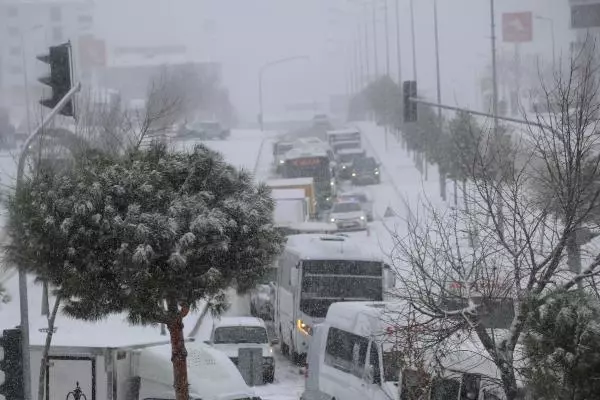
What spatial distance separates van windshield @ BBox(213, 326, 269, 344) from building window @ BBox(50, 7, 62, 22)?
11865cm

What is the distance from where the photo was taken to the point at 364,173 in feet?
200

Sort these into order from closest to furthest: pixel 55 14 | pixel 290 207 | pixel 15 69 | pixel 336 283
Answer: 1. pixel 336 283
2. pixel 290 207
3. pixel 15 69
4. pixel 55 14

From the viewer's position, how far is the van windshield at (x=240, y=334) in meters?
22.7

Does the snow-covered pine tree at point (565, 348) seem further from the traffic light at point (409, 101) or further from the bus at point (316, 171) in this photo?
the bus at point (316, 171)

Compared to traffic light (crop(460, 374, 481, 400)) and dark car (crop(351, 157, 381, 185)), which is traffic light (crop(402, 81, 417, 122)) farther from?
dark car (crop(351, 157, 381, 185))

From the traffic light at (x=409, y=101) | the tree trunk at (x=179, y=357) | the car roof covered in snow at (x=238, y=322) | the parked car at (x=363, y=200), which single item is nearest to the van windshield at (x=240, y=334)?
the car roof covered in snow at (x=238, y=322)

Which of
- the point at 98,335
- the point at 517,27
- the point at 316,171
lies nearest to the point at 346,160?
the point at 316,171

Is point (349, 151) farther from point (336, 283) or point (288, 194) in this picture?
point (336, 283)

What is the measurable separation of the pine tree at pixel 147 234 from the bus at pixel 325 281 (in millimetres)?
9932

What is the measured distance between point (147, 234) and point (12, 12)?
13134 cm

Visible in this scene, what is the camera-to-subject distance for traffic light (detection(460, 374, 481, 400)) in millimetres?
13539

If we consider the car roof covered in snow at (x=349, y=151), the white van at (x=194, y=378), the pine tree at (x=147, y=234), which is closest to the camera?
the pine tree at (x=147, y=234)

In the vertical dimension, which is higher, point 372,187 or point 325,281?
point 372,187

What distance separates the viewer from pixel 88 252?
519 inches
